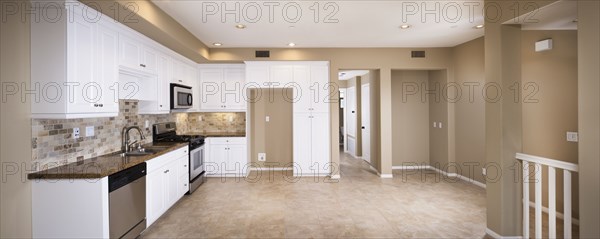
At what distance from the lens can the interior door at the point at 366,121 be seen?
6.93 metres

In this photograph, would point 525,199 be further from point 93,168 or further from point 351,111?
point 351,111

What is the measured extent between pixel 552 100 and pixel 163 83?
517 cm

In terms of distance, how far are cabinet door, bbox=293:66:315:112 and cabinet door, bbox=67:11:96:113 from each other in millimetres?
3364

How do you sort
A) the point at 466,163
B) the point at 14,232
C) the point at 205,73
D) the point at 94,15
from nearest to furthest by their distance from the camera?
the point at 14,232, the point at 94,15, the point at 466,163, the point at 205,73

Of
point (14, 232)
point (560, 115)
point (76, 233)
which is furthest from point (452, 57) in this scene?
point (14, 232)

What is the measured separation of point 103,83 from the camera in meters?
2.83

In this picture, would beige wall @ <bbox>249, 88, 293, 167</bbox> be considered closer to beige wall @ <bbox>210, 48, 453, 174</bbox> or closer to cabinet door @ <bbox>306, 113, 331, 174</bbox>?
cabinet door @ <bbox>306, 113, 331, 174</bbox>

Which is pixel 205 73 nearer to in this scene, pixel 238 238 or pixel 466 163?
pixel 238 238

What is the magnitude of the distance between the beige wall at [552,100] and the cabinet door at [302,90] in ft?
10.8

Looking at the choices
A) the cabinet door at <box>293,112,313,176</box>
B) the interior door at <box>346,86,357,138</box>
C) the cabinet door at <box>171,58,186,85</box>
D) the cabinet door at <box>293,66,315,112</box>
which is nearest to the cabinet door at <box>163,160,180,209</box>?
the cabinet door at <box>171,58,186,85</box>

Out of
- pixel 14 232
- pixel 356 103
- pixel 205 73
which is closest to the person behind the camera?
pixel 14 232

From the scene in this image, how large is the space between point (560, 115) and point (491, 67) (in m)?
1.36

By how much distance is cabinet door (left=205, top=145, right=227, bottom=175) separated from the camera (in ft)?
18.1

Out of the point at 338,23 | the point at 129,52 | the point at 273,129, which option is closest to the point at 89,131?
the point at 129,52
